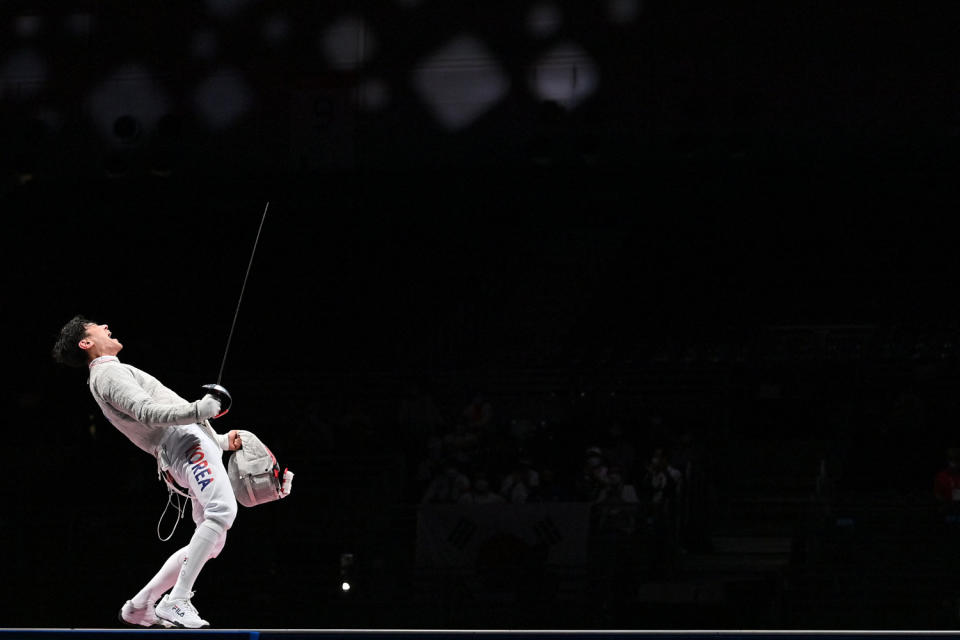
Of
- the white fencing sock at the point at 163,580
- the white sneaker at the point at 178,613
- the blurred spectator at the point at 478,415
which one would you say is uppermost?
the blurred spectator at the point at 478,415

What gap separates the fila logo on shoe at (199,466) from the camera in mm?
5316

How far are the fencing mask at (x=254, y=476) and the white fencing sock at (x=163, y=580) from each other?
0.39 meters

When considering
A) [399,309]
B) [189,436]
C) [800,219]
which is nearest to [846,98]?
[800,219]

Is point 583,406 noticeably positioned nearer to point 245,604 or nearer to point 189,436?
point 245,604

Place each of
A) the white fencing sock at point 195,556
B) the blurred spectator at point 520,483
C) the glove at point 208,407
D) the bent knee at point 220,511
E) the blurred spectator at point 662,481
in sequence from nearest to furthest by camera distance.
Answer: the glove at point 208,407, the white fencing sock at point 195,556, the bent knee at point 220,511, the blurred spectator at point 662,481, the blurred spectator at point 520,483

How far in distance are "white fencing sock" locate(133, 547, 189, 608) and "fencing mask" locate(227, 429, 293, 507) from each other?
0.39 metres

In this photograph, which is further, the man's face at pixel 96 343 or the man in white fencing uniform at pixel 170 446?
the man's face at pixel 96 343

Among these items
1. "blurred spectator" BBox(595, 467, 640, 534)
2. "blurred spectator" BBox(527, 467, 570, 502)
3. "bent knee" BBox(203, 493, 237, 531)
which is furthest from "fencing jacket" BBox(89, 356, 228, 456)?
"blurred spectator" BBox(527, 467, 570, 502)

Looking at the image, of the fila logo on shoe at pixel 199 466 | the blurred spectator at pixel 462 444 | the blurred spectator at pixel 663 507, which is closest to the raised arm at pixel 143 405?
the fila logo on shoe at pixel 199 466

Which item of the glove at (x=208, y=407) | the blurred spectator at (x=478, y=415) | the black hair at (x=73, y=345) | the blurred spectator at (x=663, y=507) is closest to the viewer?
the glove at (x=208, y=407)

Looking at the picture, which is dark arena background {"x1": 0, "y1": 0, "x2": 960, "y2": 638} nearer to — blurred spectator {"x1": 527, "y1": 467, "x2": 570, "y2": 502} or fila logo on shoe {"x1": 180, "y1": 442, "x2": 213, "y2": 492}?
blurred spectator {"x1": 527, "y1": 467, "x2": 570, "y2": 502}

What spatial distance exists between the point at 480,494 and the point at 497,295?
5.94m

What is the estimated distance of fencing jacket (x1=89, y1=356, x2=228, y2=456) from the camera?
5.15 meters

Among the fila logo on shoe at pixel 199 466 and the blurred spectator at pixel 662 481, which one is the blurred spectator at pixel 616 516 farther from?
the fila logo on shoe at pixel 199 466
